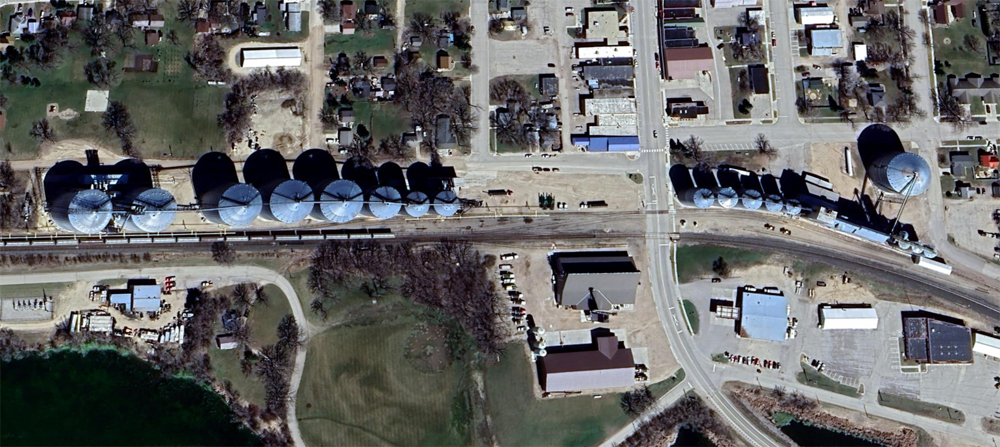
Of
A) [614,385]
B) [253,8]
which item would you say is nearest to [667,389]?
[614,385]

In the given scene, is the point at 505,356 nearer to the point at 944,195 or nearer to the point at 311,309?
the point at 311,309

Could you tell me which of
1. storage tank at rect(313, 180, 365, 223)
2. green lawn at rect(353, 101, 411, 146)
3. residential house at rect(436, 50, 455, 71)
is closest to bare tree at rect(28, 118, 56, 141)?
storage tank at rect(313, 180, 365, 223)

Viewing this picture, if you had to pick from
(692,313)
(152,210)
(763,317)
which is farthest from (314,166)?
(763,317)

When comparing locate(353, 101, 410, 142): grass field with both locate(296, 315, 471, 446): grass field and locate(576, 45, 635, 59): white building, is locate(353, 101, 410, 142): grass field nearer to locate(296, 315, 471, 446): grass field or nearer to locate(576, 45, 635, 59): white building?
locate(296, 315, 471, 446): grass field

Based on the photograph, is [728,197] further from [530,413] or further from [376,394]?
[376,394]

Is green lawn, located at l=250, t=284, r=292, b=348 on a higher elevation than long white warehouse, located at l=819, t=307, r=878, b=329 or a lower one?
higher
